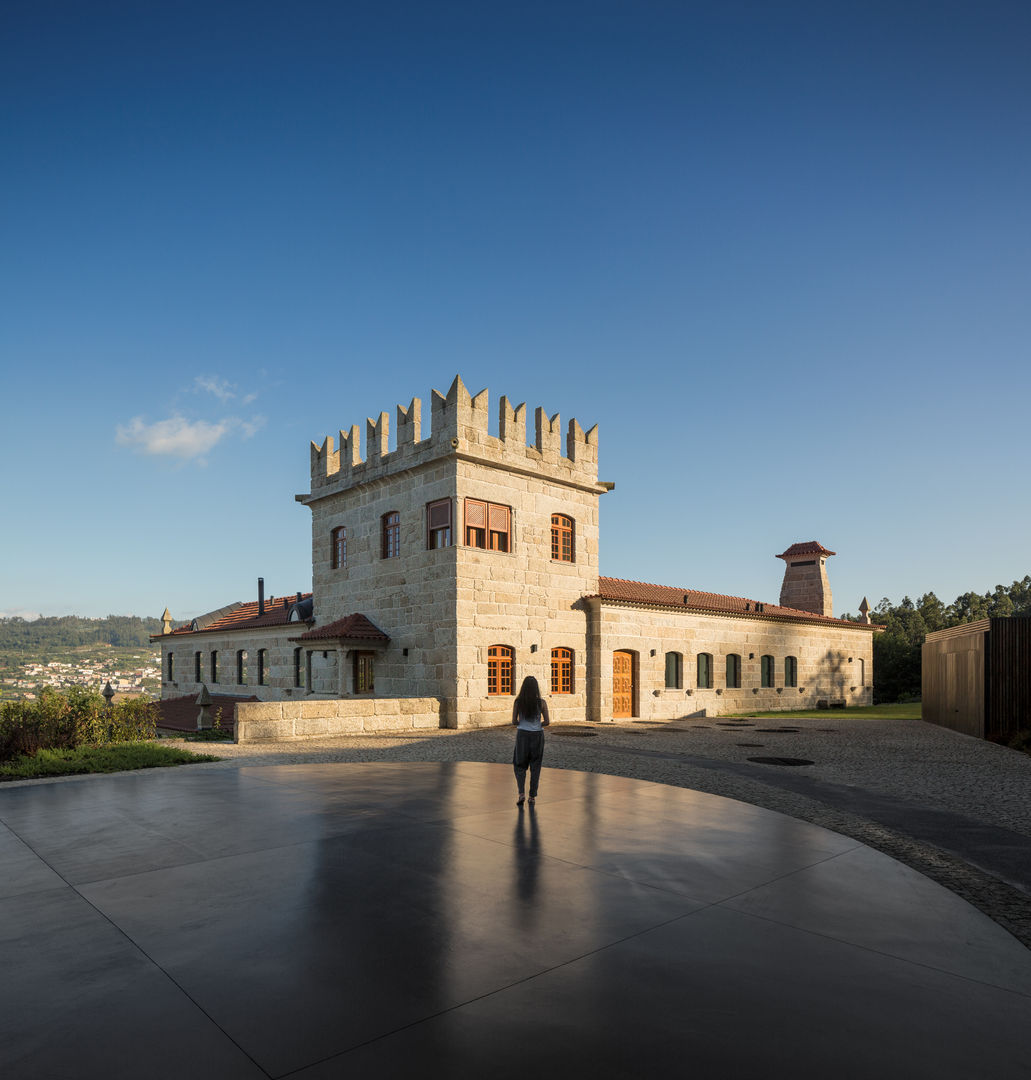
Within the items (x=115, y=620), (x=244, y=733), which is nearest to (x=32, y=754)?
(x=244, y=733)

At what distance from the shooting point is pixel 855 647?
37750 mm

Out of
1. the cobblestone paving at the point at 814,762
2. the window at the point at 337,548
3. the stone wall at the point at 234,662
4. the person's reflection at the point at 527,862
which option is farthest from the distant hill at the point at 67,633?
the person's reflection at the point at 527,862

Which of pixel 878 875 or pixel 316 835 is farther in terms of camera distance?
pixel 316 835

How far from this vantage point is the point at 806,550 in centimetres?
4325

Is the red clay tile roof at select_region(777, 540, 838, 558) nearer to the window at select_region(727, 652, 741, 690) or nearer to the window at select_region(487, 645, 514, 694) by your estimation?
the window at select_region(727, 652, 741, 690)

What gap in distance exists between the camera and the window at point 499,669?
21.8m

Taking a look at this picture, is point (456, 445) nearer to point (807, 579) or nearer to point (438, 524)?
point (438, 524)

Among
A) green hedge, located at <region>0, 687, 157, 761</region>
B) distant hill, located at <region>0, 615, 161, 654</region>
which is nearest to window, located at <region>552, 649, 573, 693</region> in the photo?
green hedge, located at <region>0, 687, 157, 761</region>

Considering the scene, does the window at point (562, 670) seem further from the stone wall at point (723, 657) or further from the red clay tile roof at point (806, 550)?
the red clay tile roof at point (806, 550)

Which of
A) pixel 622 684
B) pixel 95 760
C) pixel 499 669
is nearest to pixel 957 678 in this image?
pixel 622 684

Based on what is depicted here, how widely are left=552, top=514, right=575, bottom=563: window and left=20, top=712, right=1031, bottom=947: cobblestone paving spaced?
5.86 m

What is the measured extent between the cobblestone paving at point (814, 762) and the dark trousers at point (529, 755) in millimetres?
582

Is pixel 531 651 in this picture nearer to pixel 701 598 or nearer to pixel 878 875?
pixel 701 598

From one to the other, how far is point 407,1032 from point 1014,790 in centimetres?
1130
